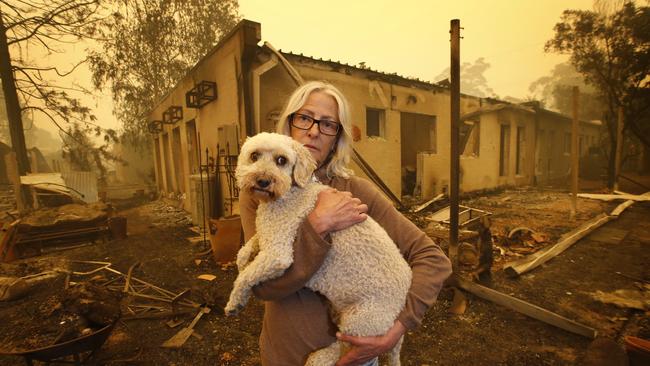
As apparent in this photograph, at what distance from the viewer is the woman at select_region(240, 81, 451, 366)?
1229 millimetres

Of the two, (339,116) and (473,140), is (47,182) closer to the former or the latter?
(339,116)

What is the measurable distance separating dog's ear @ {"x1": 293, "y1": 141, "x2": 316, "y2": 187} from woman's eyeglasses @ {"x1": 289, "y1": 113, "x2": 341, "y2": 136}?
184 millimetres

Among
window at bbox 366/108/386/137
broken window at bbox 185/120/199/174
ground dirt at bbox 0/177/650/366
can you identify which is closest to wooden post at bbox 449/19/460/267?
ground dirt at bbox 0/177/650/366

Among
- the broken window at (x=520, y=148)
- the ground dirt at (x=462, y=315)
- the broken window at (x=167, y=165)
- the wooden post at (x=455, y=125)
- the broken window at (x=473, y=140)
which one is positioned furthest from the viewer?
the broken window at (x=520, y=148)

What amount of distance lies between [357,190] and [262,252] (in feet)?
2.04

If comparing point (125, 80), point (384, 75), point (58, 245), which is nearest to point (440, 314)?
point (384, 75)

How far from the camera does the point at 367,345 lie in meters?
1.23

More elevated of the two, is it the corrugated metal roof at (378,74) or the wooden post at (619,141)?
the corrugated metal roof at (378,74)

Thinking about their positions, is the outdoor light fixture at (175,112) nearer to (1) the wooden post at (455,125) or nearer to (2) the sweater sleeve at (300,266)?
(1) the wooden post at (455,125)

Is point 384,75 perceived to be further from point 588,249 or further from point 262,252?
point 262,252

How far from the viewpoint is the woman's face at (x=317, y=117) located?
5.09 ft

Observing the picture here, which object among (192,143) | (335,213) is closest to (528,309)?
(335,213)

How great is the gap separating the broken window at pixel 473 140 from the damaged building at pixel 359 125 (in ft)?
0.15

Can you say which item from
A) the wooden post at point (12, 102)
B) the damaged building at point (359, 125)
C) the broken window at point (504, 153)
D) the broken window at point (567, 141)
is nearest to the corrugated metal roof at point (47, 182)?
the wooden post at point (12, 102)
